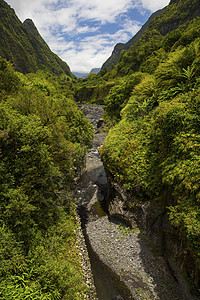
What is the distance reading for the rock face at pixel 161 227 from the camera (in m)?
8.32

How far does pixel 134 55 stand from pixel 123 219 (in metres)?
71.6

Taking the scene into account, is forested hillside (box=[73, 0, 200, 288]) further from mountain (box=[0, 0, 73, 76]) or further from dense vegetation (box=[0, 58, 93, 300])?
mountain (box=[0, 0, 73, 76])

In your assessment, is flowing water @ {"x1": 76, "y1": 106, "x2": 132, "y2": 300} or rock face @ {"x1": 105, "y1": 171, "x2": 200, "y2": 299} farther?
flowing water @ {"x1": 76, "y1": 106, "x2": 132, "y2": 300}

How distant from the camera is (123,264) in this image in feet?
36.3

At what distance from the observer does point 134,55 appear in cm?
6538

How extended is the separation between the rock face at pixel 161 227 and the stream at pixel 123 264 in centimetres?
68

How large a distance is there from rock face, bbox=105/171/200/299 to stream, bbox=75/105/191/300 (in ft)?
2.24

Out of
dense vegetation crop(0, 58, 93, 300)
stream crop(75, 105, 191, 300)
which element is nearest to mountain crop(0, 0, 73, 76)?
dense vegetation crop(0, 58, 93, 300)

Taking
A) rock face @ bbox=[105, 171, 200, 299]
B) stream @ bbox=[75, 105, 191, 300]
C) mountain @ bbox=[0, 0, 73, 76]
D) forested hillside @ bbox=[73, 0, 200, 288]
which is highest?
mountain @ bbox=[0, 0, 73, 76]

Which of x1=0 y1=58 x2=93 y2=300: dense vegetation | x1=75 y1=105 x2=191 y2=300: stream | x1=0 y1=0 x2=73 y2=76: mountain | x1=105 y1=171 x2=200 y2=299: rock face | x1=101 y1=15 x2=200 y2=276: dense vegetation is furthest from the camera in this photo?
x1=0 y1=0 x2=73 y2=76: mountain

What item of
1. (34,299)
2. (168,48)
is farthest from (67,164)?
(168,48)

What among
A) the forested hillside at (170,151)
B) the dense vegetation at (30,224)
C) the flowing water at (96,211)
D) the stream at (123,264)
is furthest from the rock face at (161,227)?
the dense vegetation at (30,224)

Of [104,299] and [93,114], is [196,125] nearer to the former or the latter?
[104,299]

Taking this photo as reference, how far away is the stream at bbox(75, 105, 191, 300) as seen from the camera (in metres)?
9.34
